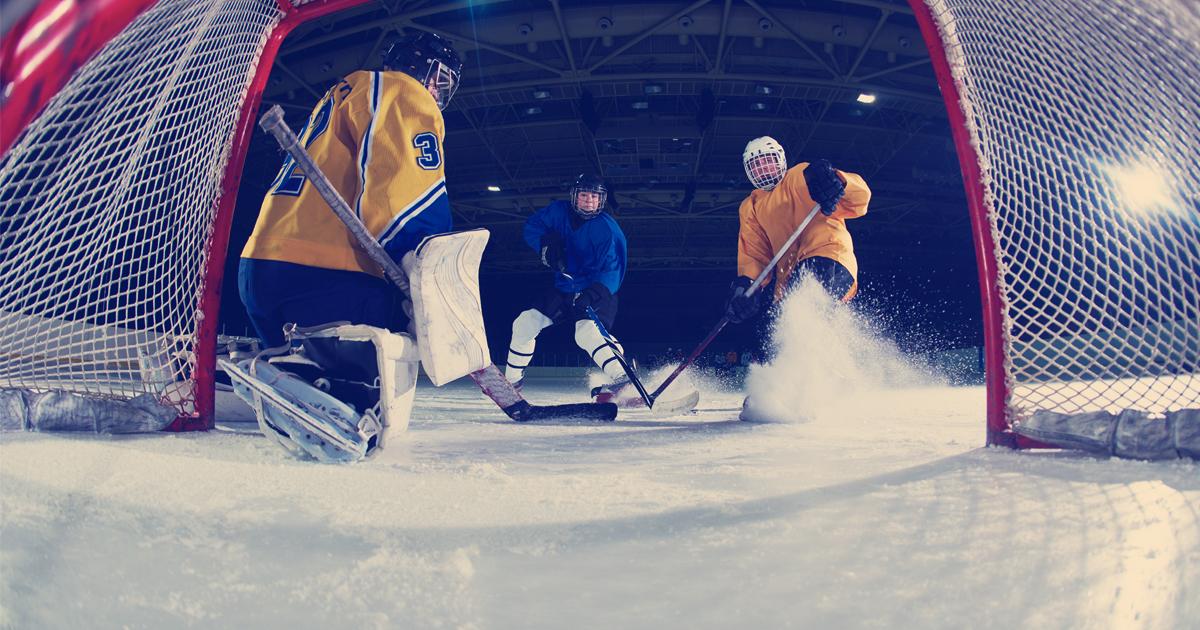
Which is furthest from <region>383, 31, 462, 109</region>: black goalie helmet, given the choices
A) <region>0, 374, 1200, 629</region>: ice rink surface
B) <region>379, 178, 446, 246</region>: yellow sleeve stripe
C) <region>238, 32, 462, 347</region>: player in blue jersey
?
<region>0, 374, 1200, 629</region>: ice rink surface

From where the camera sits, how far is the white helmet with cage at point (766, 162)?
9.36 feet

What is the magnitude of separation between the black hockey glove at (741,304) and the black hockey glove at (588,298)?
0.74m

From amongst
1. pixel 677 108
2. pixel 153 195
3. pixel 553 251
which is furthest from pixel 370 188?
pixel 677 108

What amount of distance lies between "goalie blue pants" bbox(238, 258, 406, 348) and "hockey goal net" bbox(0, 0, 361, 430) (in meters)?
0.64

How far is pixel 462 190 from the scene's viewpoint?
10.9m

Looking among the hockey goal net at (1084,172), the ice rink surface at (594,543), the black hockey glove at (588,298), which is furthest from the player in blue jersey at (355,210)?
the black hockey glove at (588,298)

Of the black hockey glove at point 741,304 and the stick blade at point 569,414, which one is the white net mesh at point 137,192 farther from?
the black hockey glove at point 741,304

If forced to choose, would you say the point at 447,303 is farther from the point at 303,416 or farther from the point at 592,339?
the point at 592,339

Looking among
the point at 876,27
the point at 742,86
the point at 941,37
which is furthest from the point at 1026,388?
the point at 742,86

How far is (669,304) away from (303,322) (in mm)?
11168

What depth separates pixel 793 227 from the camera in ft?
9.17

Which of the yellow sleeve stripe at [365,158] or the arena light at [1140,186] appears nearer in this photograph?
the yellow sleeve stripe at [365,158]

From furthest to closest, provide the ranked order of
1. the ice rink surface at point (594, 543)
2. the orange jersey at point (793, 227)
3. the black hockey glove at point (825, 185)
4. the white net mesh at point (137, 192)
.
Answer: the orange jersey at point (793, 227) → the black hockey glove at point (825, 185) → the white net mesh at point (137, 192) → the ice rink surface at point (594, 543)

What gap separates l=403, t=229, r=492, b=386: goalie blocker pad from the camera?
126cm
